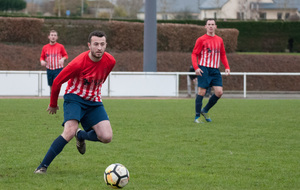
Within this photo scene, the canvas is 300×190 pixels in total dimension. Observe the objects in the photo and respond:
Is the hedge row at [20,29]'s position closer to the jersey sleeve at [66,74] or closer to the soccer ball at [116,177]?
the jersey sleeve at [66,74]

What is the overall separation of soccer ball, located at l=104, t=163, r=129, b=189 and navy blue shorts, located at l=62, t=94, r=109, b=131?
3.69 ft

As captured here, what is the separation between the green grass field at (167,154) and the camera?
6.39 meters

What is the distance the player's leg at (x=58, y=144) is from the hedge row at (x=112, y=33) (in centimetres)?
2394

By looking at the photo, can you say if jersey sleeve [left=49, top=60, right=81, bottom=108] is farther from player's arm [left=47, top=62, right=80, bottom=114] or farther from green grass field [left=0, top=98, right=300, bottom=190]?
green grass field [left=0, top=98, right=300, bottom=190]

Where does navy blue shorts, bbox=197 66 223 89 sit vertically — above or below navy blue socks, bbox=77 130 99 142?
above

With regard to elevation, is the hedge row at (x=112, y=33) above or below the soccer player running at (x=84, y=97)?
above

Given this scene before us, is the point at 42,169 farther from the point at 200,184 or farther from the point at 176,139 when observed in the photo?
the point at 176,139

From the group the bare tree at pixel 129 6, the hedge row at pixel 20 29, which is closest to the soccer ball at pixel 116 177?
the hedge row at pixel 20 29

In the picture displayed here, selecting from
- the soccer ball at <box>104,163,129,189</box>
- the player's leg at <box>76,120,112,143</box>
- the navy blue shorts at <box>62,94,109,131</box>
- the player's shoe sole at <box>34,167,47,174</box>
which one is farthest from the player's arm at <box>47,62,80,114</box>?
the soccer ball at <box>104,163,129,189</box>

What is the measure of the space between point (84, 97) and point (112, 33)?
24206mm

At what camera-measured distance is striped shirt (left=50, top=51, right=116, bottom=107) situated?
667 centimetres

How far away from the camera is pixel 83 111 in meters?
7.00

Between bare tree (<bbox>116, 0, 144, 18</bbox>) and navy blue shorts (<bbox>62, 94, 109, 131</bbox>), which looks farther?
bare tree (<bbox>116, 0, 144, 18</bbox>)

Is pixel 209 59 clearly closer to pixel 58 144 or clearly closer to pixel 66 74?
pixel 66 74
